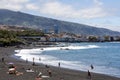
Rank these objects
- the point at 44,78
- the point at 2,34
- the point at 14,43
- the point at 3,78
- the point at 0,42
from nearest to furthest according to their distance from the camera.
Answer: the point at 3,78
the point at 44,78
the point at 0,42
the point at 14,43
the point at 2,34

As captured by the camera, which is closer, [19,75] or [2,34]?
[19,75]

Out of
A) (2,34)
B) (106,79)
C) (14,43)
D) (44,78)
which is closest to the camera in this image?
(44,78)

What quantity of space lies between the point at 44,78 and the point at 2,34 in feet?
475

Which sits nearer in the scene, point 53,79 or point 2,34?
point 53,79

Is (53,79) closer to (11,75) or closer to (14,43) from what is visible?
(11,75)

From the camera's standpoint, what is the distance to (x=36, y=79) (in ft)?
127

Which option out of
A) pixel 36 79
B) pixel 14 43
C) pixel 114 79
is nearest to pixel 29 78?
pixel 36 79

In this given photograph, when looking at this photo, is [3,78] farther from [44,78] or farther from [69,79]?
[69,79]

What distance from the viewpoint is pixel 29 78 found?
40031 millimetres

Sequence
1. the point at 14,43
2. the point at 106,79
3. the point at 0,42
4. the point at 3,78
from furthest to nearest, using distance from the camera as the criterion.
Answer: the point at 14,43, the point at 0,42, the point at 106,79, the point at 3,78

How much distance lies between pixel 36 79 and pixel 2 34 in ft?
481

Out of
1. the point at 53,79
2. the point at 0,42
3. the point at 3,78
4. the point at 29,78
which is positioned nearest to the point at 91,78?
the point at 53,79

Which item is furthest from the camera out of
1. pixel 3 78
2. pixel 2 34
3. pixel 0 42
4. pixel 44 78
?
pixel 2 34

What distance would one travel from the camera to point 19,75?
139 feet
